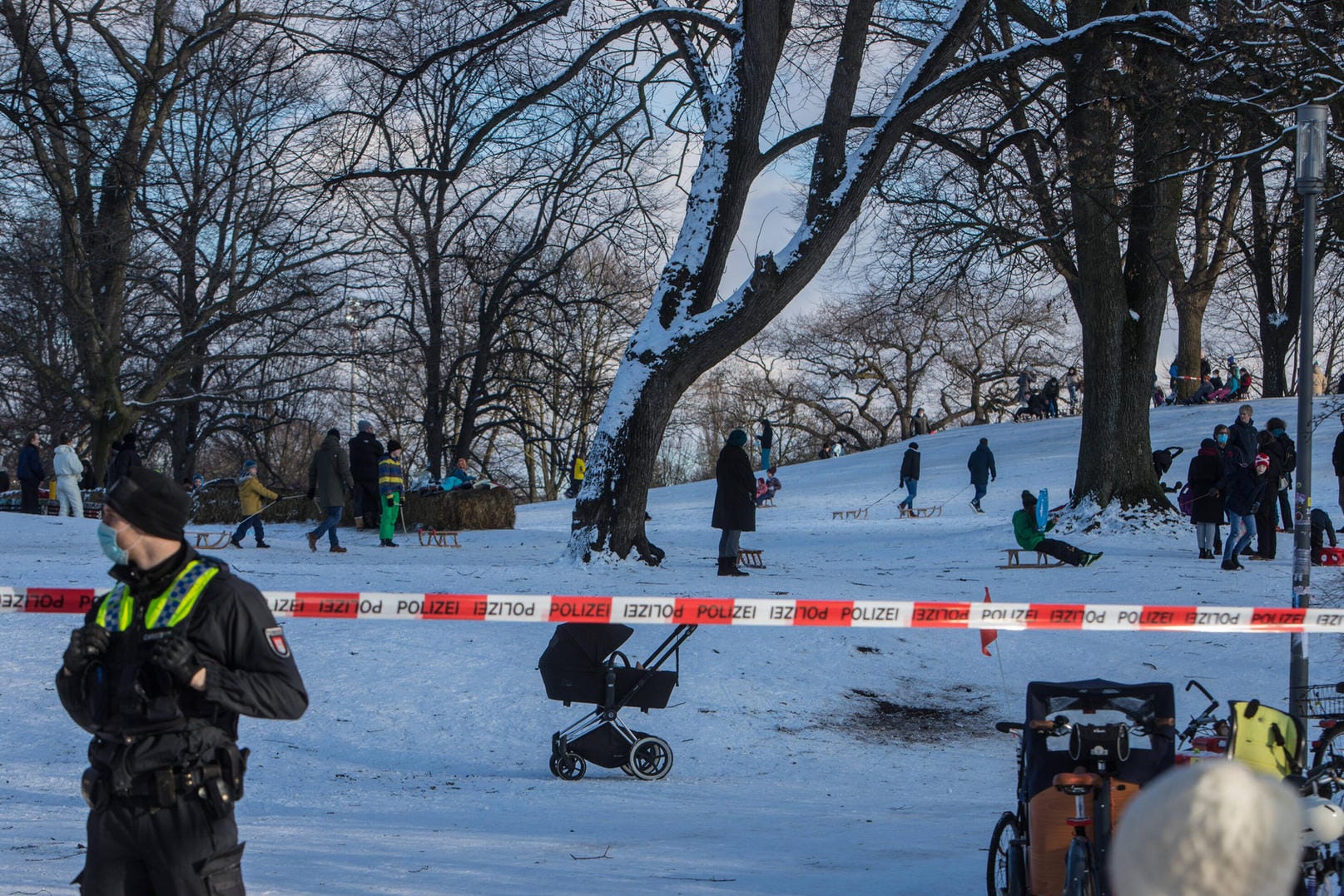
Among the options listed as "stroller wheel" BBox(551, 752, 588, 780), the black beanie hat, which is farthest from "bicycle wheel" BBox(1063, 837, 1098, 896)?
"stroller wheel" BBox(551, 752, 588, 780)

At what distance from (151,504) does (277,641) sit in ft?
1.68

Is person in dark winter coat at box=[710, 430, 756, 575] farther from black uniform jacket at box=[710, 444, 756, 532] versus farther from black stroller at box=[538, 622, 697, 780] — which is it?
black stroller at box=[538, 622, 697, 780]

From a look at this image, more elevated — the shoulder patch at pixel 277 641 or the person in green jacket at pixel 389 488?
the person in green jacket at pixel 389 488

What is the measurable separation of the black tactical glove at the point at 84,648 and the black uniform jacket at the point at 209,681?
5 centimetres

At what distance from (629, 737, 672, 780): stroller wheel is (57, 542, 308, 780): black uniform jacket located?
478 cm

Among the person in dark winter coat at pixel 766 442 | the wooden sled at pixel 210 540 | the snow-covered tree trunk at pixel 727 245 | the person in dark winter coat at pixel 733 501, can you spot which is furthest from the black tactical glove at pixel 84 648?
the person in dark winter coat at pixel 766 442

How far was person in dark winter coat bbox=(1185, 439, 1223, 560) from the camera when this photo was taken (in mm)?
17516

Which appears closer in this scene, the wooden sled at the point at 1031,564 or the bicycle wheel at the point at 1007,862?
the bicycle wheel at the point at 1007,862

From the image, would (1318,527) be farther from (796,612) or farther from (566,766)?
(796,612)

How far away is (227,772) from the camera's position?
11.7 feet

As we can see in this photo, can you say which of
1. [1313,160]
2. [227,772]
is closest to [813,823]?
[227,772]

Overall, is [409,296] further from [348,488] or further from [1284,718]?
[1284,718]

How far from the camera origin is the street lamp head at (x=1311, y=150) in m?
8.12

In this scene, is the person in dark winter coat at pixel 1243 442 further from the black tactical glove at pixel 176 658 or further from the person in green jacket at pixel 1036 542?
the black tactical glove at pixel 176 658
